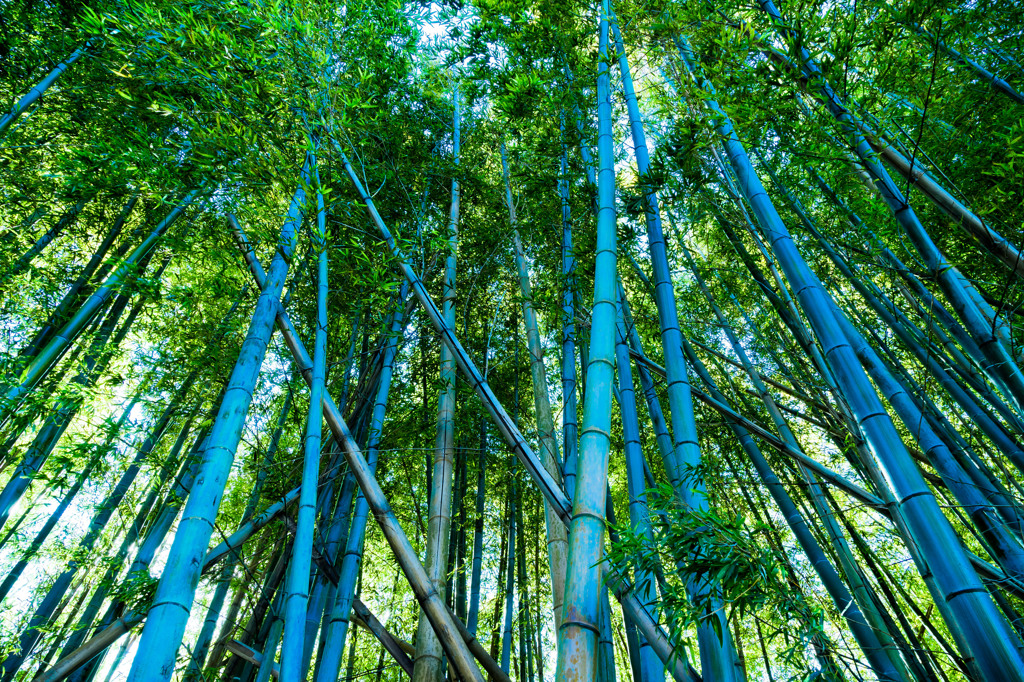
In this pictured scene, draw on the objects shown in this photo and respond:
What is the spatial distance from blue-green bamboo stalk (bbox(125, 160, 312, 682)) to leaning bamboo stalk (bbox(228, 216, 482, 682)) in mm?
183

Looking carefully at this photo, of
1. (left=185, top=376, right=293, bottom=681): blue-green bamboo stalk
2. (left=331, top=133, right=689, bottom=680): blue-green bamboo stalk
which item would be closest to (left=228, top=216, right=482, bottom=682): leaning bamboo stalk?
(left=331, top=133, right=689, bottom=680): blue-green bamboo stalk

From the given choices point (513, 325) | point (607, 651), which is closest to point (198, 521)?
point (607, 651)

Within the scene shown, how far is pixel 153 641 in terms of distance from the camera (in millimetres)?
1714

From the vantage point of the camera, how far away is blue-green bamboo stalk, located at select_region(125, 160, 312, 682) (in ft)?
5.61

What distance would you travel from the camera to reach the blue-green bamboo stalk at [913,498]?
4.50 ft

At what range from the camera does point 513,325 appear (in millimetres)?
4816

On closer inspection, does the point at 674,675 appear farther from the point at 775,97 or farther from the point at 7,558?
the point at 7,558

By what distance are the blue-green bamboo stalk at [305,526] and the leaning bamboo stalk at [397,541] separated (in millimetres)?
105

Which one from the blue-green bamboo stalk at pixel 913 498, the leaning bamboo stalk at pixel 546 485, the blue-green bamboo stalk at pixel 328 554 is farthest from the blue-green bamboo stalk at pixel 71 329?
the blue-green bamboo stalk at pixel 913 498

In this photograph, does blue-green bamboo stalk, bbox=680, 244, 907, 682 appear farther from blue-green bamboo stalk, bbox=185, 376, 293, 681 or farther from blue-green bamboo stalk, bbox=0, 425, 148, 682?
blue-green bamboo stalk, bbox=0, 425, 148, 682

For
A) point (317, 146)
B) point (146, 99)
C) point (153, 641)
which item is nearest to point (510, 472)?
point (317, 146)

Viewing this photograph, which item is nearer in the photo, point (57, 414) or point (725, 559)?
point (725, 559)

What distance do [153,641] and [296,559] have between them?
49cm

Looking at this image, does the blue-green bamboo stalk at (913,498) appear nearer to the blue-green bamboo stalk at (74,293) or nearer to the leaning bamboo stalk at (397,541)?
the leaning bamboo stalk at (397,541)
